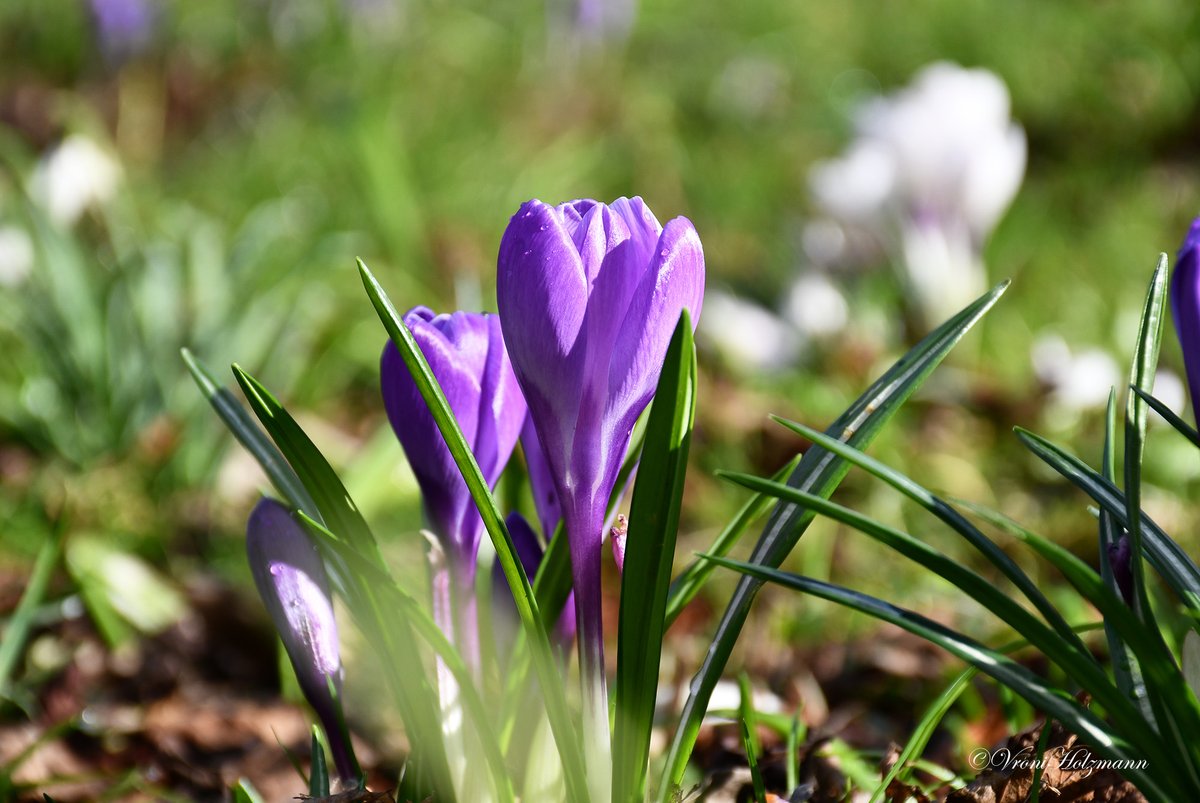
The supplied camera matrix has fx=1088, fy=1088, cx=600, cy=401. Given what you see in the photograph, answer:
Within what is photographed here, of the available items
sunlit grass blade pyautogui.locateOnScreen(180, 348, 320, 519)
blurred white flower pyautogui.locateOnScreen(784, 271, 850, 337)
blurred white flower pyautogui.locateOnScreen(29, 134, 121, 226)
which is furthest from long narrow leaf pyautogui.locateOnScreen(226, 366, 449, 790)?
blurred white flower pyautogui.locateOnScreen(29, 134, 121, 226)

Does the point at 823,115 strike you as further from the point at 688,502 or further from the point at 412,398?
the point at 412,398

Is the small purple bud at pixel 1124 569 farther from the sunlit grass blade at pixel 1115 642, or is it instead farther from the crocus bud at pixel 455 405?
the crocus bud at pixel 455 405

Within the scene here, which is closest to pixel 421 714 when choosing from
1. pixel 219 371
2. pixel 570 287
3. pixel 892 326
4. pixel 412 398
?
pixel 412 398

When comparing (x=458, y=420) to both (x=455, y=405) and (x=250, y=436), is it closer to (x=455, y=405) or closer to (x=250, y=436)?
(x=455, y=405)

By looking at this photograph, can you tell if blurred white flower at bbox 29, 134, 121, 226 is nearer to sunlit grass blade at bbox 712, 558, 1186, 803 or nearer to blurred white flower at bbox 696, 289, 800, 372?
blurred white flower at bbox 696, 289, 800, 372

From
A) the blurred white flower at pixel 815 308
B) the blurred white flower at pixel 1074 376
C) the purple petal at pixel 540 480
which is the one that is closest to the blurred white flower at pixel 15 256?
the blurred white flower at pixel 815 308

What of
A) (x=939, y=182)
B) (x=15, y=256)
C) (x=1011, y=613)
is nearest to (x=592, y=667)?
(x=1011, y=613)
